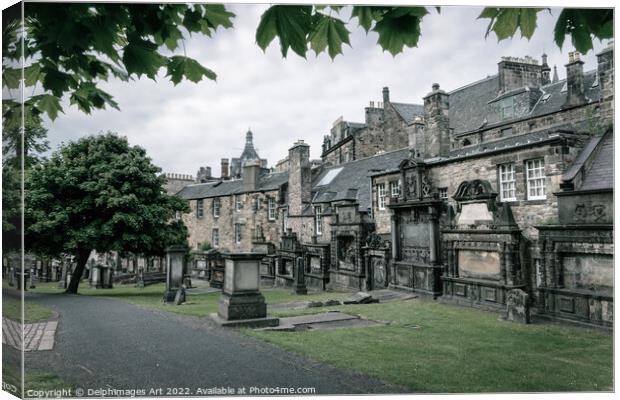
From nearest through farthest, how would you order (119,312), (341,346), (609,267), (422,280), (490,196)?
(341,346) → (609,267) → (119,312) → (490,196) → (422,280)

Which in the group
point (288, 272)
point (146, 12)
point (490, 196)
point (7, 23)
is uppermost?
point (7, 23)

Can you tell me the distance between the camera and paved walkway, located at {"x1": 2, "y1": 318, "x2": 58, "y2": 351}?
4.25m

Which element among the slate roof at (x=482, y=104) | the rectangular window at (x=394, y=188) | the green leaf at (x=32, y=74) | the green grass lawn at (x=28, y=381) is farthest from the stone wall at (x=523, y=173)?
the green leaf at (x=32, y=74)

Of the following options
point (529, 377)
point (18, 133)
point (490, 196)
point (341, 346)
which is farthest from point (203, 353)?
point (490, 196)

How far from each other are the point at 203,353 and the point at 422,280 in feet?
28.8

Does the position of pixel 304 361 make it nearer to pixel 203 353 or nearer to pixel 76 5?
pixel 203 353

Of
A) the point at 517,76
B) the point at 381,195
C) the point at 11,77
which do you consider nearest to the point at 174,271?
the point at 381,195

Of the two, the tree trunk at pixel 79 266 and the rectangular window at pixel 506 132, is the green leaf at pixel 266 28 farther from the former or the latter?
the rectangular window at pixel 506 132

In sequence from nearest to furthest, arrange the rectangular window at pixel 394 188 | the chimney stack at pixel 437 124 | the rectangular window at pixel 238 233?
the chimney stack at pixel 437 124, the rectangular window at pixel 394 188, the rectangular window at pixel 238 233

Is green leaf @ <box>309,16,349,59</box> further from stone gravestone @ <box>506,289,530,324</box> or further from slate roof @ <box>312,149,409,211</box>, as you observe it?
slate roof @ <box>312,149,409,211</box>

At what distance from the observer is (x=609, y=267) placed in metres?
8.02

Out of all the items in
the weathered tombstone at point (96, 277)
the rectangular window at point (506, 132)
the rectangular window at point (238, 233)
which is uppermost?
the rectangular window at point (506, 132)

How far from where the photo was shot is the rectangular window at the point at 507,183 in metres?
11.8

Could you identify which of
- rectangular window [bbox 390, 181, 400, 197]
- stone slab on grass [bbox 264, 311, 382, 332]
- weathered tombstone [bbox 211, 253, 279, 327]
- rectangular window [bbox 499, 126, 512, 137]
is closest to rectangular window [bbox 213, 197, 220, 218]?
rectangular window [bbox 390, 181, 400, 197]
